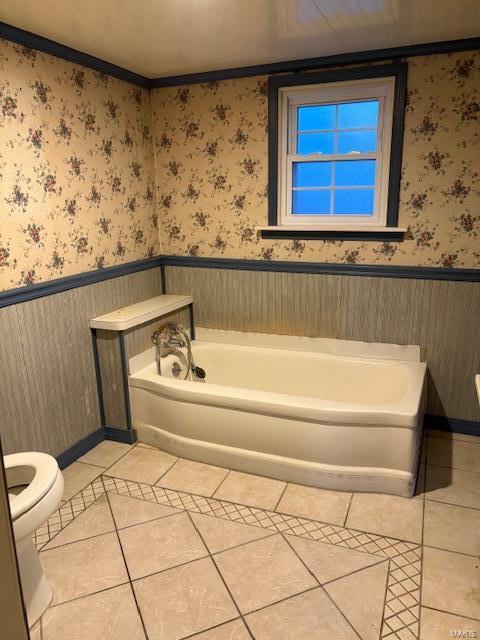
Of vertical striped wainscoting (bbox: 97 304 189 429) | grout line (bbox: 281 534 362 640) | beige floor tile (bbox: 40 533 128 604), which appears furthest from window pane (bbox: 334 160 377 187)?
beige floor tile (bbox: 40 533 128 604)

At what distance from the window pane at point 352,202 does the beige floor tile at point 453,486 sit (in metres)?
1.61

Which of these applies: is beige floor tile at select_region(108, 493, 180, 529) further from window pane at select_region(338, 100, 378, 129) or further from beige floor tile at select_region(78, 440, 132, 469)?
window pane at select_region(338, 100, 378, 129)

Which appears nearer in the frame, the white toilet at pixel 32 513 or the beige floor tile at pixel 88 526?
the white toilet at pixel 32 513

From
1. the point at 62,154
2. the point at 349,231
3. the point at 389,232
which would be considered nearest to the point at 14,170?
the point at 62,154

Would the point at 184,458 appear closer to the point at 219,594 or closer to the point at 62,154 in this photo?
the point at 219,594

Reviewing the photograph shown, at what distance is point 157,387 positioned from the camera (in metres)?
2.89

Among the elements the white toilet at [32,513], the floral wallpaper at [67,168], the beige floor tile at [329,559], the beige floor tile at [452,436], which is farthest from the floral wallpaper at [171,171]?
the beige floor tile at [329,559]

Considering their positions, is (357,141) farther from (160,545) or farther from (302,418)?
(160,545)

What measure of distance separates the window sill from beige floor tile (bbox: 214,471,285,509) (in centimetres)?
156

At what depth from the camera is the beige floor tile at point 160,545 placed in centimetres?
204

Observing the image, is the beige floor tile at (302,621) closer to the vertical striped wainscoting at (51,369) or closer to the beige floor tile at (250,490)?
the beige floor tile at (250,490)

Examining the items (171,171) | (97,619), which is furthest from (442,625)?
(171,171)

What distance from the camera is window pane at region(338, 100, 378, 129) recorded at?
9.91ft

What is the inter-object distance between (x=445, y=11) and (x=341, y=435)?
2059 millimetres
